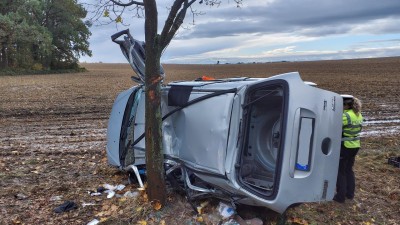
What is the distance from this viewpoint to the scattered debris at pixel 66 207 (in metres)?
5.59

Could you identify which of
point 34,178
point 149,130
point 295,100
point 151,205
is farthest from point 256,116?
point 34,178

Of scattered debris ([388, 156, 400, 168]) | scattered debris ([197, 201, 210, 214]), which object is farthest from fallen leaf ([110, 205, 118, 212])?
scattered debris ([388, 156, 400, 168])

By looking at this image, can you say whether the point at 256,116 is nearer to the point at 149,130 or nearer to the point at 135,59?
the point at 149,130

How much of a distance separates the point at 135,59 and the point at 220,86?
5.33 ft

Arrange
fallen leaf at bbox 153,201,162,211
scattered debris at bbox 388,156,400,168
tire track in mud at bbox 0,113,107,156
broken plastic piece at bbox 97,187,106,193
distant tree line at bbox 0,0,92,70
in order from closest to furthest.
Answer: fallen leaf at bbox 153,201,162,211 → broken plastic piece at bbox 97,187,106,193 → scattered debris at bbox 388,156,400,168 → tire track in mud at bbox 0,113,107,156 → distant tree line at bbox 0,0,92,70

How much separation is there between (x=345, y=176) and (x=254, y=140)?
6.12 ft

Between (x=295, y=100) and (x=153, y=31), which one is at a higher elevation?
(x=153, y=31)

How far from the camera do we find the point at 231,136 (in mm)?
4805

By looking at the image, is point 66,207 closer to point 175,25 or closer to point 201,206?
point 201,206

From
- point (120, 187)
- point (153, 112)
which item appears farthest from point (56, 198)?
point (153, 112)

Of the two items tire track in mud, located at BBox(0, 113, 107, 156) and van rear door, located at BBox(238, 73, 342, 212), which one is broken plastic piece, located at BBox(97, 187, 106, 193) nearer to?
van rear door, located at BBox(238, 73, 342, 212)

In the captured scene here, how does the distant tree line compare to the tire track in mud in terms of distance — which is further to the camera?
the distant tree line

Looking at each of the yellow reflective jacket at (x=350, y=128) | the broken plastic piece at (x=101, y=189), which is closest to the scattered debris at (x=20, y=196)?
the broken plastic piece at (x=101, y=189)

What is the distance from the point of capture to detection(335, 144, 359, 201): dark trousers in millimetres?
6078
